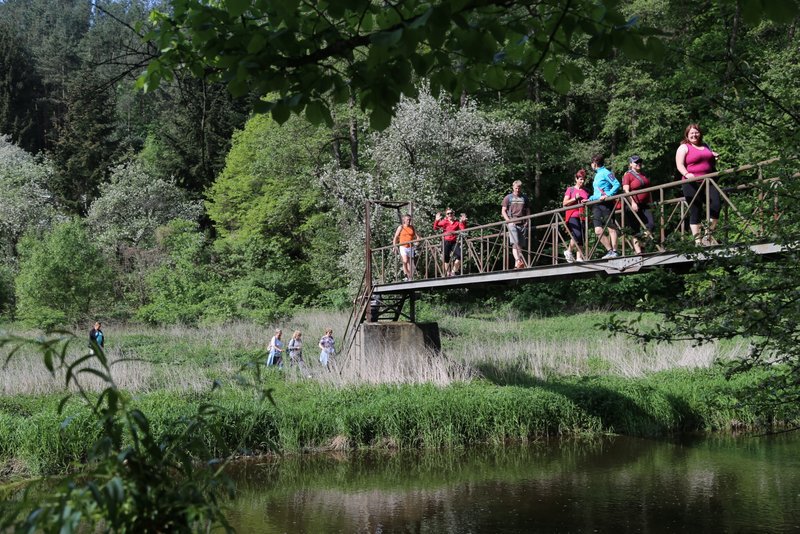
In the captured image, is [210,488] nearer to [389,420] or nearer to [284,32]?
[284,32]

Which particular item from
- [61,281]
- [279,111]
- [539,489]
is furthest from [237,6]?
[61,281]

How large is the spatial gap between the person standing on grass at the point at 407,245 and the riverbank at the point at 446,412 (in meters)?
4.51

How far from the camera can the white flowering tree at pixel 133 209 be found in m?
40.0

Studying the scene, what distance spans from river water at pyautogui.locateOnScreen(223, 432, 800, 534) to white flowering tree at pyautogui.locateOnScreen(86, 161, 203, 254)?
3060cm

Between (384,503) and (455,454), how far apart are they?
116 inches

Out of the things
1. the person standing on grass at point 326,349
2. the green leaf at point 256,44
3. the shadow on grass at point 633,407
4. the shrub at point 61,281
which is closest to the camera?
the green leaf at point 256,44

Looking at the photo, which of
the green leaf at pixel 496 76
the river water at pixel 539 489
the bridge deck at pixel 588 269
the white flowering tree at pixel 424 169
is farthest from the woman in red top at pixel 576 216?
the white flowering tree at pixel 424 169

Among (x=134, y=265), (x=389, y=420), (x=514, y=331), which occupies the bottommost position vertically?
(x=389, y=420)

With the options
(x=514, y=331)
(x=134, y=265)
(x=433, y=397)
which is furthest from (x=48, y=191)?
→ (x=433, y=397)

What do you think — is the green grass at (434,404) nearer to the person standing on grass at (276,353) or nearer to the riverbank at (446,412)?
the riverbank at (446,412)

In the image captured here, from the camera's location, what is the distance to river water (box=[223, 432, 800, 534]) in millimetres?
8445

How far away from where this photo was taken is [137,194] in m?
41.1

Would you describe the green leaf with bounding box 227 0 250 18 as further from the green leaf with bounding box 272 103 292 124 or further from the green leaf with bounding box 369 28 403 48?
the green leaf with bounding box 369 28 403 48

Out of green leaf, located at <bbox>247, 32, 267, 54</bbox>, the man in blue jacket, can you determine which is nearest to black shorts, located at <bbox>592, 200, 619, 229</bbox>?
the man in blue jacket
